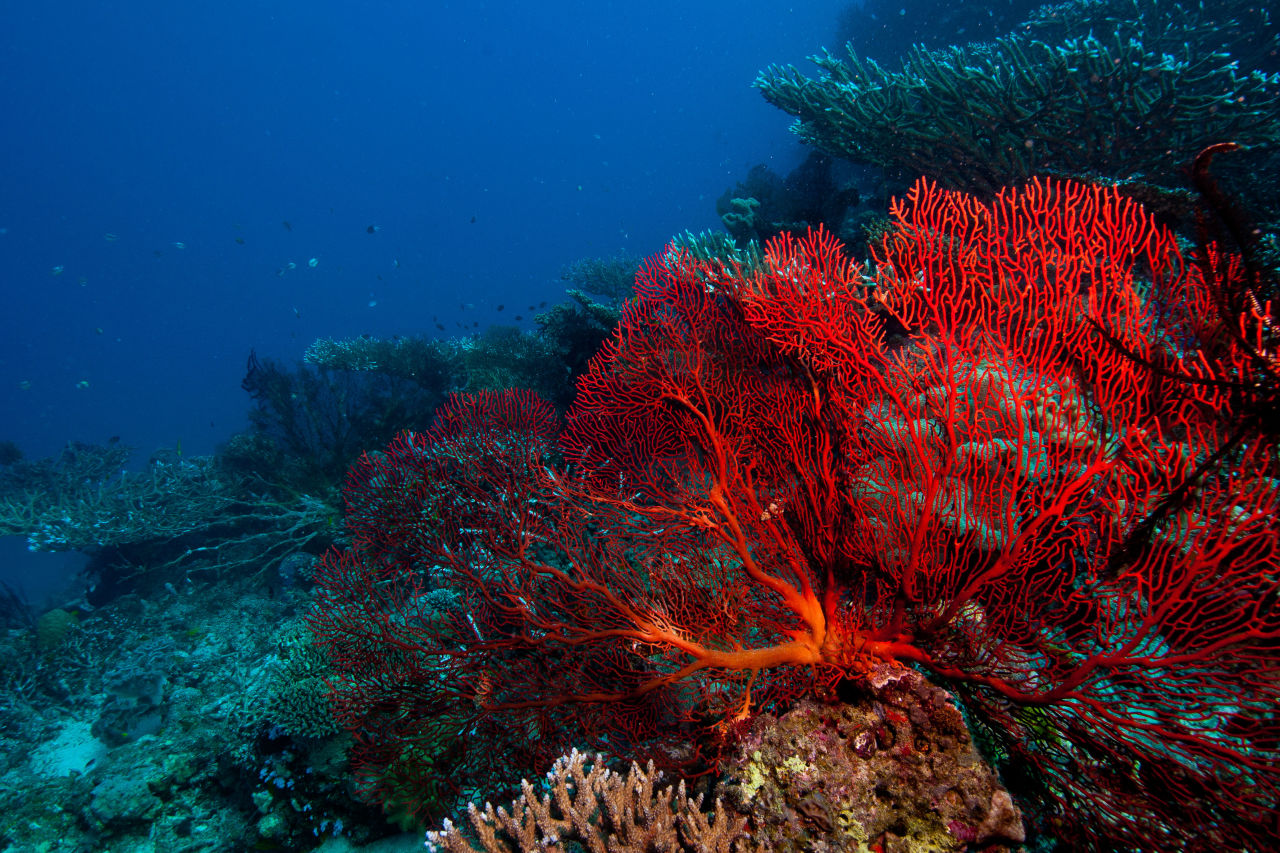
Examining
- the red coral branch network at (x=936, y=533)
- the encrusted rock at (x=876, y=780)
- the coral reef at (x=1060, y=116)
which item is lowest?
the encrusted rock at (x=876, y=780)

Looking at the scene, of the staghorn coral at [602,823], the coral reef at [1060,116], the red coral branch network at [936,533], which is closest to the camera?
the red coral branch network at [936,533]

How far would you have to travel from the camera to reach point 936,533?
2494mm

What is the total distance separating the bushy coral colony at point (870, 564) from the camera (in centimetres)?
202

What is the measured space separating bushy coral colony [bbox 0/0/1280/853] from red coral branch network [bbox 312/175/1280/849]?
0.07ft

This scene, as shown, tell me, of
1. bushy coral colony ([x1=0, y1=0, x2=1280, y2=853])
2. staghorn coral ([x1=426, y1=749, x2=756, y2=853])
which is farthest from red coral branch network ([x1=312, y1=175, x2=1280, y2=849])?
staghorn coral ([x1=426, y1=749, x2=756, y2=853])

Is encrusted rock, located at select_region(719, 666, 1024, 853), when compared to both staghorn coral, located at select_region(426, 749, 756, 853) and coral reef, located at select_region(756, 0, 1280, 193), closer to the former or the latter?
staghorn coral, located at select_region(426, 749, 756, 853)

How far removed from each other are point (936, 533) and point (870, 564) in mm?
354

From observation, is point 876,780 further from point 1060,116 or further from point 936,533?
Result: point 1060,116

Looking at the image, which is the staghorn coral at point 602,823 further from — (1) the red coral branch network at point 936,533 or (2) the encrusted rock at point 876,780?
(1) the red coral branch network at point 936,533

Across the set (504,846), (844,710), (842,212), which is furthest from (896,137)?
(504,846)

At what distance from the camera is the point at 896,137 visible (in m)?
6.03

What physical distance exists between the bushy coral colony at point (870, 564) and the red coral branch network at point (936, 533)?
0.07ft

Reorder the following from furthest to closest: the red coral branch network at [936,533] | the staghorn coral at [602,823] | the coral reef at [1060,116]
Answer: the coral reef at [1060,116], the staghorn coral at [602,823], the red coral branch network at [936,533]

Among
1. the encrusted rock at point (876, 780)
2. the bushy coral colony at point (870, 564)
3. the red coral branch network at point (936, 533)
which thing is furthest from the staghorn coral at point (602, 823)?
the red coral branch network at point (936, 533)
